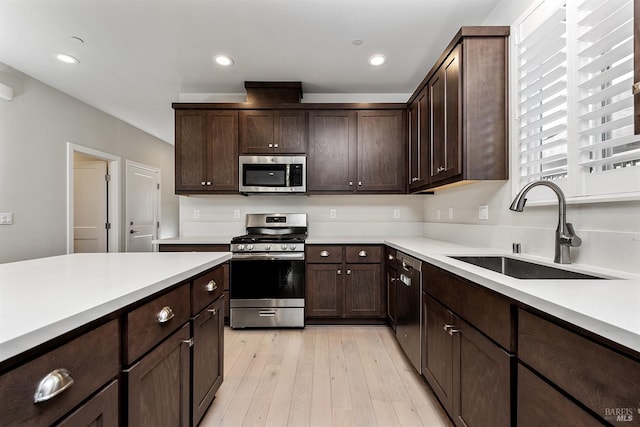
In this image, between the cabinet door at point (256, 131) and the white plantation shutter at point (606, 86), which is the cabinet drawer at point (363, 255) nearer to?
the cabinet door at point (256, 131)

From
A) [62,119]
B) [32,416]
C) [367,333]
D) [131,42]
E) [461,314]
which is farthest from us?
[62,119]

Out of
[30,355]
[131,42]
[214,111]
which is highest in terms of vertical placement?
[131,42]

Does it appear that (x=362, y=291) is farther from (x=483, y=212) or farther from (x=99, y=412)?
(x=99, y=412)

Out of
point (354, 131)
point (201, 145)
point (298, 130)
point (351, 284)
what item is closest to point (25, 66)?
point (201, 145)

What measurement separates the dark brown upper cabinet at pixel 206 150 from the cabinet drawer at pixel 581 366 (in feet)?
9.06

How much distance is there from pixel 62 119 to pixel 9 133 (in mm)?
692

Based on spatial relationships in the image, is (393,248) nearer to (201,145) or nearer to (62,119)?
(201,145)

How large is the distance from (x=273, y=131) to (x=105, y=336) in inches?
101

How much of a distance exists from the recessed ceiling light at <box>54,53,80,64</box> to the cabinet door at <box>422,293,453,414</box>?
369cm

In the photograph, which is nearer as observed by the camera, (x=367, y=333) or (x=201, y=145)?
(x=367, y=333)

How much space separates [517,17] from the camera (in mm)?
1797

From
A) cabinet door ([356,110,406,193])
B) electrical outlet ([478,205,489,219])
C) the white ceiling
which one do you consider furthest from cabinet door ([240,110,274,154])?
electrical outlet ([478,205,489,219])

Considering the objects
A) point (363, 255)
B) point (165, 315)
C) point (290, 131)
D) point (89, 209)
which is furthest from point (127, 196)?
point (165, 315)

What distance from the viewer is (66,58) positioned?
2.67m
